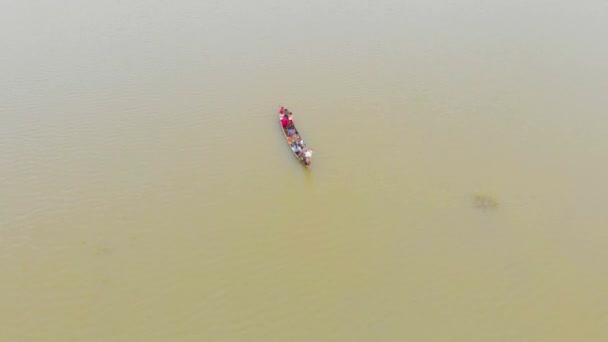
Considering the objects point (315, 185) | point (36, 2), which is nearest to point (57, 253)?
point (315, 185)

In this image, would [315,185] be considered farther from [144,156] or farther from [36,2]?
[36,2]

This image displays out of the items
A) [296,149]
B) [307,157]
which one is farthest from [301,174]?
[296,149]

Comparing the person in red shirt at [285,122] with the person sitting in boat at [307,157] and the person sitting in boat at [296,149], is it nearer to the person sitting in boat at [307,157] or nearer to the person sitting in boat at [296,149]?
the person sitting in boat at [296,149]

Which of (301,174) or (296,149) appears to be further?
(296,149)

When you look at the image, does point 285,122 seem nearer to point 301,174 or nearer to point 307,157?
point 307,157

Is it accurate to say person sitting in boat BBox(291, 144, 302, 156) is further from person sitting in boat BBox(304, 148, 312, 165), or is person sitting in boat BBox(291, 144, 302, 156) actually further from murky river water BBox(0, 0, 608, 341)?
murky river water BBox(0, 0, 608, 341)

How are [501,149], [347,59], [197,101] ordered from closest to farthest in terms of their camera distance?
[501,149] < [197,101] < [347,59]

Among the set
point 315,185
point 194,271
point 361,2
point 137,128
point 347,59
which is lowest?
point 194,271

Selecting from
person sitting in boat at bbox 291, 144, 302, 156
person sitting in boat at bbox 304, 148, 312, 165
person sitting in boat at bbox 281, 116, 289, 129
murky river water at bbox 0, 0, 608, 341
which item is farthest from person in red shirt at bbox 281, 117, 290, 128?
person sitting in boat at bbox 304, 148, 312, 165

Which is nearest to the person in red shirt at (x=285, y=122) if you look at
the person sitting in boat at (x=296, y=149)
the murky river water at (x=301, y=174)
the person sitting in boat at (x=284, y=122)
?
the person sitting in boat at (x=284, y=122)
